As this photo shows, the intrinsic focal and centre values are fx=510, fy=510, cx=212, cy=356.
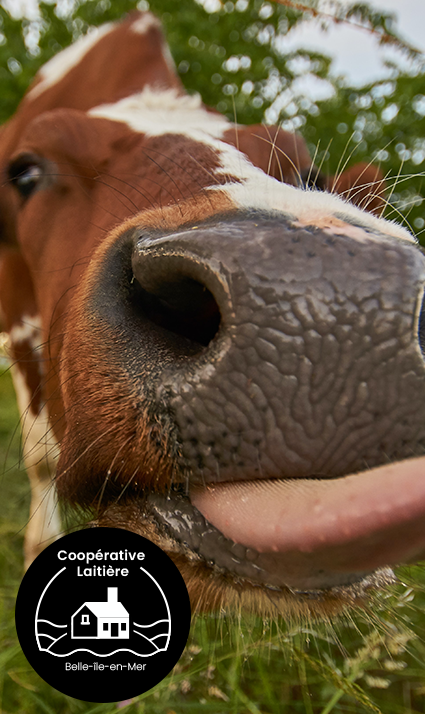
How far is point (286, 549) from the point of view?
0.77 meters

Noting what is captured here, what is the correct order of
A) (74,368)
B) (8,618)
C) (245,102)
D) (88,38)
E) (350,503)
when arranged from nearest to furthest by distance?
(350,503) → (74,368) → (8,618) → (88,38) → (245,102)

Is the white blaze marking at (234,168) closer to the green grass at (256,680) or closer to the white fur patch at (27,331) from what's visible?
the white fur patch at (27,331)

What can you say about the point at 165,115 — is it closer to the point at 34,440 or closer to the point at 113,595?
the point at 113,595

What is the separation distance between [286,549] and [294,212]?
58 cm

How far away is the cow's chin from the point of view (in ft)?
2.35

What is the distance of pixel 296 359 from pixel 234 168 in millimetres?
634

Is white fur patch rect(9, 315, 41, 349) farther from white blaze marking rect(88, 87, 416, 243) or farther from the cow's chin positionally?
the cow's chin

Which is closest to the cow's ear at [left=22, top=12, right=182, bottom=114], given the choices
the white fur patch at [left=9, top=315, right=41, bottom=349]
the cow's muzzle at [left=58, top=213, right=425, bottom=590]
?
the white fur patch at [left=9, top=315, right=41, bottom=349]

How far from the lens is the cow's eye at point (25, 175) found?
68.0 inches

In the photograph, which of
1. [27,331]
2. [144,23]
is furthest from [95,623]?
[144,23]

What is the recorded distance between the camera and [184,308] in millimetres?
922

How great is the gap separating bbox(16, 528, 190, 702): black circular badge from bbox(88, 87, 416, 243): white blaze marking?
0.80 metres

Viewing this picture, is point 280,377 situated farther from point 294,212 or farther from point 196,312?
point 294,212

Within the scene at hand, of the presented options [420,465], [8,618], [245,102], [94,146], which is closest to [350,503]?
[420,465]
